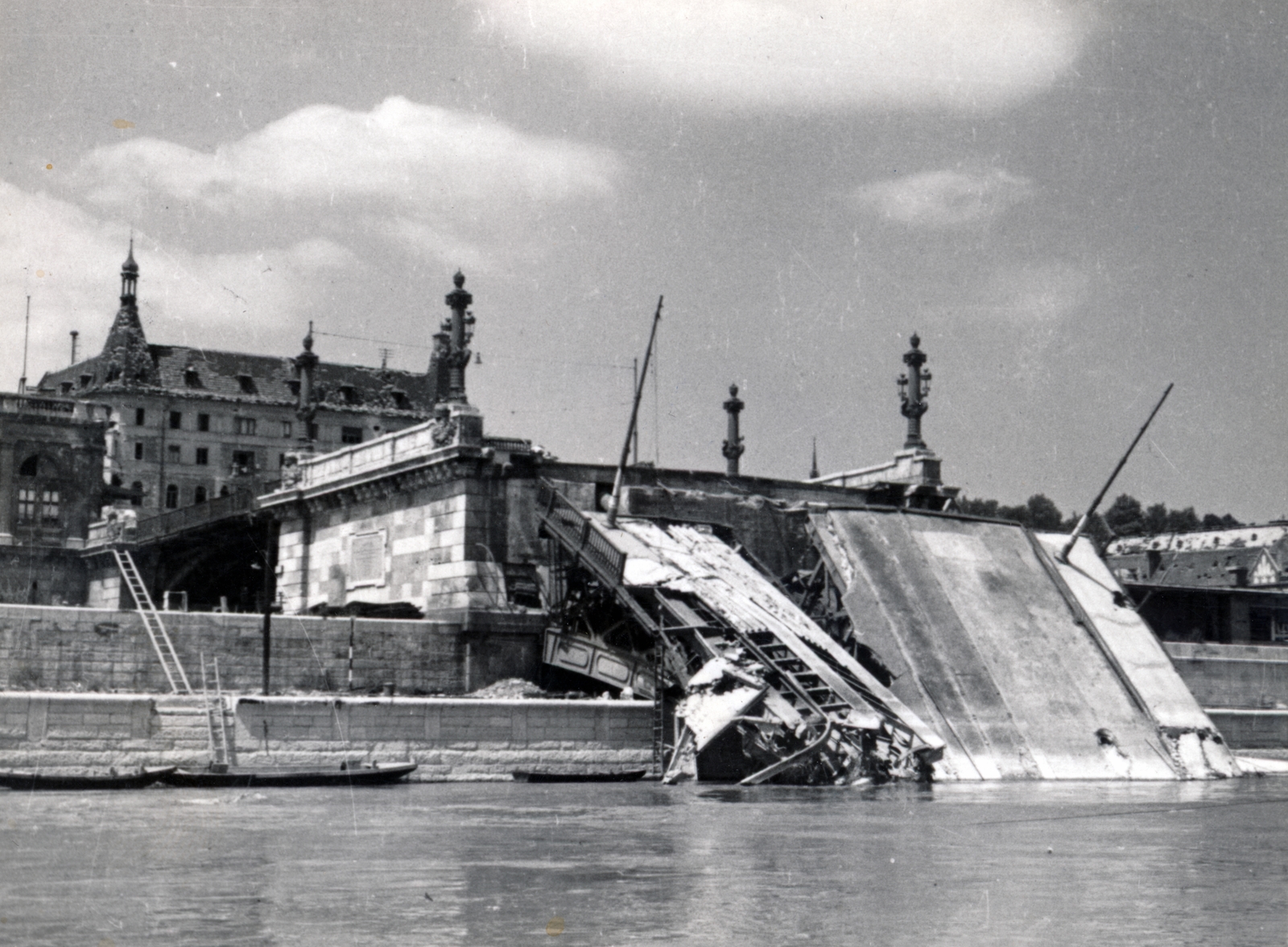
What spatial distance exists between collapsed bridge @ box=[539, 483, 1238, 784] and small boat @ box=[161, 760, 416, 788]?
19.7 ft

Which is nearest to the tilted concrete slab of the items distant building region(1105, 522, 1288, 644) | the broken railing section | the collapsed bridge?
the collapsed bridge

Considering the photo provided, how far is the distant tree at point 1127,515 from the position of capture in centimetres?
13788

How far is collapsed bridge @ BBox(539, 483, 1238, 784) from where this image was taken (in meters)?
33.4

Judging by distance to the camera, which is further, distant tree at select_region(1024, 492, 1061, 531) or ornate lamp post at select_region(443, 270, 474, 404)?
distant tree at select_region(1024, 492, 1061, 531)

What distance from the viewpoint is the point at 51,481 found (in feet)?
248

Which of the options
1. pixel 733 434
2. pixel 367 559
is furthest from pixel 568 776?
pixel 733 434

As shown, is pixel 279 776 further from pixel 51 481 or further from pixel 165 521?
pixel 51 481

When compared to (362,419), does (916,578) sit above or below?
below

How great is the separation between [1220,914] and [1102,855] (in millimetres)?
4979

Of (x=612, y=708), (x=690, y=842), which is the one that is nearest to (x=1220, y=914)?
(x=690, y=842)

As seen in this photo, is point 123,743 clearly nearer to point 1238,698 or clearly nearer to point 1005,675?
point 1005,675

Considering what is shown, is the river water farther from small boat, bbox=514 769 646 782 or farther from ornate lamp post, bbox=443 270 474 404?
ornate lamp post, bbox=443 270 474 404

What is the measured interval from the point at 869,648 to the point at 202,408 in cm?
7510

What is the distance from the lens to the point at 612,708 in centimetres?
3581
